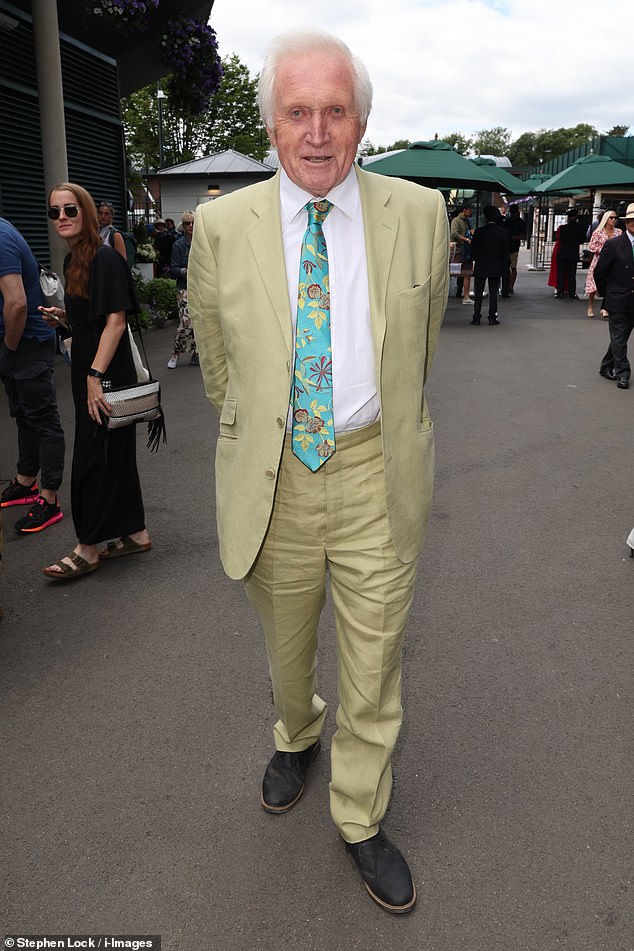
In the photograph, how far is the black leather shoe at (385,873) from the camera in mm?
2381

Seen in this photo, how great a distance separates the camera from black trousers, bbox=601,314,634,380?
9547 mm

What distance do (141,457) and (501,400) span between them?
13.9 ft

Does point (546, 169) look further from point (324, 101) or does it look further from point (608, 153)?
point (324, 101)

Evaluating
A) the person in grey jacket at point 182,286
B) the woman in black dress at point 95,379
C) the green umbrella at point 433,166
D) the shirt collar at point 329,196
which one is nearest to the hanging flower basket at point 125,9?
the person in grey jacket at point 182,286

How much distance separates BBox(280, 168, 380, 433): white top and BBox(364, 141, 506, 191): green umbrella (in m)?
13.9

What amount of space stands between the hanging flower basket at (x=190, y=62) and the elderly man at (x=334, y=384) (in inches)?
477

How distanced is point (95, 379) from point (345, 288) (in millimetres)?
2385

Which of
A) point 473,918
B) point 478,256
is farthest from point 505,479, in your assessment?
point 478,256

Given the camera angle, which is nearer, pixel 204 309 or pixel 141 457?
pixel 204 309

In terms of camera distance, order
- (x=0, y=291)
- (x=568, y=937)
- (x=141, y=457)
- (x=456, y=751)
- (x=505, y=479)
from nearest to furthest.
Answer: (x=568, y=937)
(x=456, y=751)
(x=0, y=291)
(x=505, y=479)
(x=141, y=457)

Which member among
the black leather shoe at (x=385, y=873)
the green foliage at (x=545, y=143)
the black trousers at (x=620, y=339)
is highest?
the green foliage at (x=545, y=143)

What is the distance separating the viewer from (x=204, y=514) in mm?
5641

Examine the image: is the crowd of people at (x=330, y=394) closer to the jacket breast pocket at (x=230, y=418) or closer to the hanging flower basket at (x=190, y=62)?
the jacket breast pocket at (x=230, y=418)

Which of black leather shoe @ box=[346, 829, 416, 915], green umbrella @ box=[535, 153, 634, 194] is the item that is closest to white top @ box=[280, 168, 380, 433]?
black leather shoe @ box=[346, 829, 416, 915]
